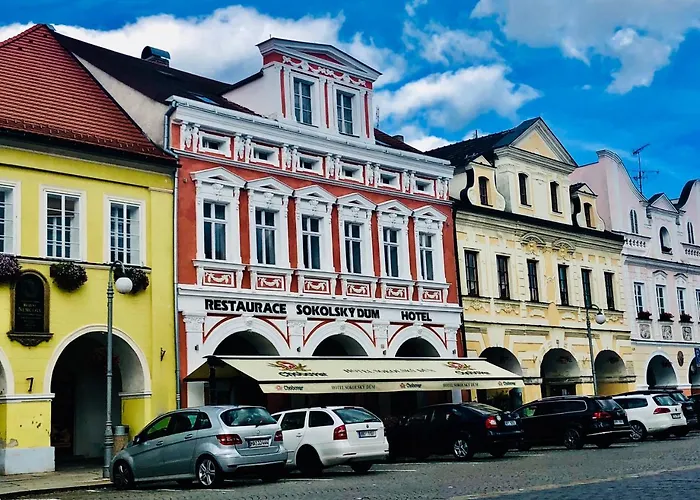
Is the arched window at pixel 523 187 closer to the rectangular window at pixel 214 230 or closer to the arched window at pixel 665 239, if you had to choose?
the arched window at pixel 665 239

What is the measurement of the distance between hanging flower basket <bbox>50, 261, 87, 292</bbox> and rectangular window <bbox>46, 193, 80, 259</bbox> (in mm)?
666

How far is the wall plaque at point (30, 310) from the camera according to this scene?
25.0m

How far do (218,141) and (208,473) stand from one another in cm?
1308

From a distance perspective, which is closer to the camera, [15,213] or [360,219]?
[15,213]

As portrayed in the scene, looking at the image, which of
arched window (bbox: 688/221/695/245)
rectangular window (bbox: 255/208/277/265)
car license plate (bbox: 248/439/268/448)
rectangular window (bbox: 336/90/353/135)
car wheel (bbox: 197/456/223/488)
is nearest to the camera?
car wheel (bbox: 197/456/223/488)

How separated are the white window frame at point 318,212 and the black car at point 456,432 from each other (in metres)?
6.50

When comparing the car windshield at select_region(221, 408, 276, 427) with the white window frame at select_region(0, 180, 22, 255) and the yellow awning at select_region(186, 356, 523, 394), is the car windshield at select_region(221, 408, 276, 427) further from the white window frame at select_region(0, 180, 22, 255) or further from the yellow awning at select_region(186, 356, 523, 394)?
the white window frame at select_region(0, 180, 22, 255)

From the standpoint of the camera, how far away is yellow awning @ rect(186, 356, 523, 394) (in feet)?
87.6

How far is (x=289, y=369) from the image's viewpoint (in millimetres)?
27797

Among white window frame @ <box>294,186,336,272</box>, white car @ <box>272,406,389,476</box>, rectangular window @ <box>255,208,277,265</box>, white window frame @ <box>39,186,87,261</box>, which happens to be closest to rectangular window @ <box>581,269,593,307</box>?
white window frame @ <box>294,186,336,272</box>

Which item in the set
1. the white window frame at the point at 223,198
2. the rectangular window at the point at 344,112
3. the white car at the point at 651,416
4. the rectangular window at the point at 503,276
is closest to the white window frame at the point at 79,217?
the white window frame at the point at 223,198

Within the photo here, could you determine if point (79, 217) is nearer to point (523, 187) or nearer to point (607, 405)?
point (607, 405)

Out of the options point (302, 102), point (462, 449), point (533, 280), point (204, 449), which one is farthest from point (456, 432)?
point (533, 280)

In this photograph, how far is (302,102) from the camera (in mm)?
33031
